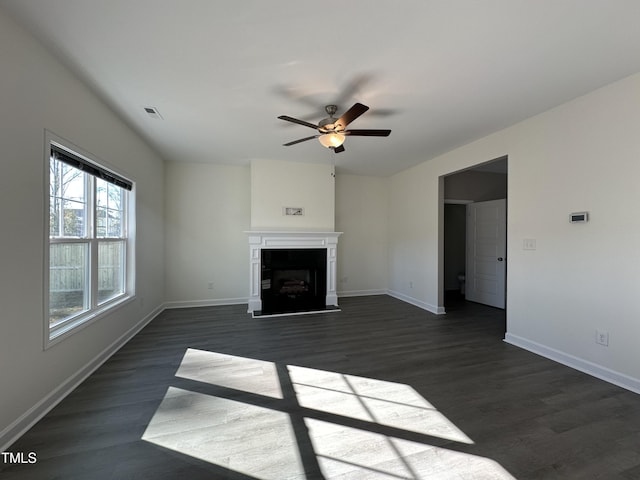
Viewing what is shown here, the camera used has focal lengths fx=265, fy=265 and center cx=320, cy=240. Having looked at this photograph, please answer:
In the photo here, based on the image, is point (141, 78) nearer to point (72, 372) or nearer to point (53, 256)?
→ point (53, 256)

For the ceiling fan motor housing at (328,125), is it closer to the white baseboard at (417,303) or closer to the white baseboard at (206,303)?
the white baseboard at (417,303)

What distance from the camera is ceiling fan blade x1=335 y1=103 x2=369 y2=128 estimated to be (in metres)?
2.24

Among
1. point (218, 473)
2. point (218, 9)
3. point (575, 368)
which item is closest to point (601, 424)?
point (575, 368)

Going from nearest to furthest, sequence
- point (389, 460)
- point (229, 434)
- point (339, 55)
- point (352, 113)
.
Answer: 1. point (389, 460)
2. point (229, 434)
3. point (339, 55)
4. point (352, 113)

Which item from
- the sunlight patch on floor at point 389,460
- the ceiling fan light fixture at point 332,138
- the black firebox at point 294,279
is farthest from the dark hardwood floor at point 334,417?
the ceiling fan light fixture at point 332,138

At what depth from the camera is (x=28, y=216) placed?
178 centimetres

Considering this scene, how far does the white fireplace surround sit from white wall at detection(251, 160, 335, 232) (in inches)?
8.6

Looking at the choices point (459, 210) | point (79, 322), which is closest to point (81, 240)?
point (79, 322)

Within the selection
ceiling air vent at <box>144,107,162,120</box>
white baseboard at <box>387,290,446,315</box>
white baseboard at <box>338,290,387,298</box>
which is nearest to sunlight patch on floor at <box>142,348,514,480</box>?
white baseboard at <box>387,290,446,315</box>

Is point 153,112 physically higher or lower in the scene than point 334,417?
higher

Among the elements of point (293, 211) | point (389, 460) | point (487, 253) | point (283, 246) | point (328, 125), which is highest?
point (328, 125)

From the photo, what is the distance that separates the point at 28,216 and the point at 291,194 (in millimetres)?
3508

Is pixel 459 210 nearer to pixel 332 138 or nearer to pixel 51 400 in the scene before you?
pixel 332 138

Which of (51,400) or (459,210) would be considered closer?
(51,400)
